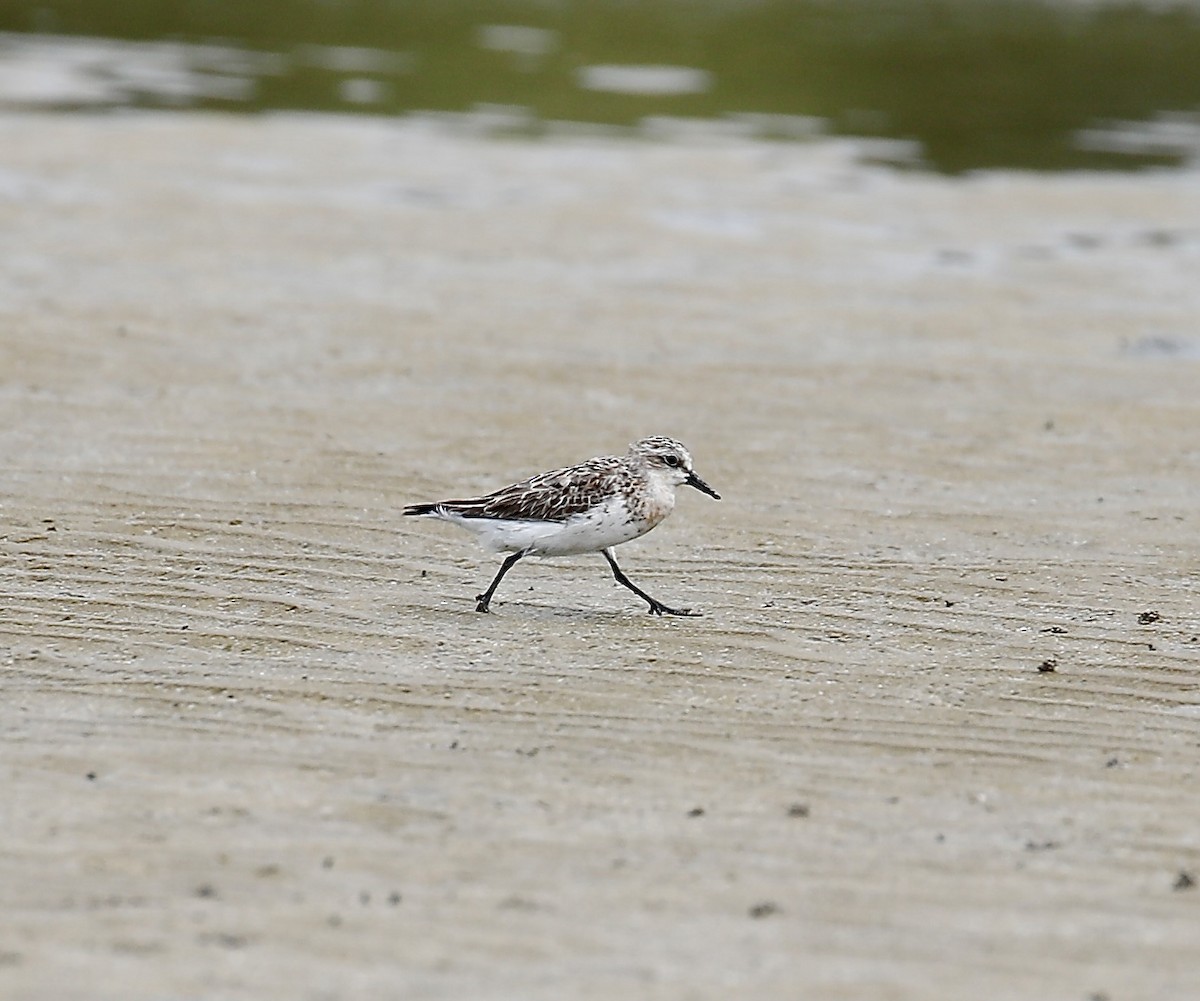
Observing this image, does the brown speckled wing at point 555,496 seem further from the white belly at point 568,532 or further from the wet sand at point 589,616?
the wet sand at point 589,616

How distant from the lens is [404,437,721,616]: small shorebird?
888 cm

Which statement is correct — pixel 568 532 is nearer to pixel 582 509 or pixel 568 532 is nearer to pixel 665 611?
pixel 582 509

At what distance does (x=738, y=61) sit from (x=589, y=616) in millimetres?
21060

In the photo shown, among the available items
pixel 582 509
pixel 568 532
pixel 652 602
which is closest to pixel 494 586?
pixel 568 532

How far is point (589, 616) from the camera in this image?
9.03 m

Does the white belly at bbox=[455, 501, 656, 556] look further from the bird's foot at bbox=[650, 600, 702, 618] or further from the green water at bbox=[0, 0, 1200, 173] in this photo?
the green water at bbox=[0, 0, 1200, 173]

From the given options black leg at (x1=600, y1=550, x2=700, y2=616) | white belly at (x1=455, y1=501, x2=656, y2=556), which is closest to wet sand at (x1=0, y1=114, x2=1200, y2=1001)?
black leg at (x1=600, y1=550, x2=700, y2=616)

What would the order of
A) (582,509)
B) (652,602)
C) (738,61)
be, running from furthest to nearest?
(738,61) < (652,602) < (582,509)

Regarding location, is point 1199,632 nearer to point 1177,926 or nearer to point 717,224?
point 1177,926

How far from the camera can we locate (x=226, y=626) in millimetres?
8617

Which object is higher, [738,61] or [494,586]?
[494,586]

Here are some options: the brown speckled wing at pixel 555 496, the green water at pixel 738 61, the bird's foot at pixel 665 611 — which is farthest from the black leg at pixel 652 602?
the green water at pixel 738 61

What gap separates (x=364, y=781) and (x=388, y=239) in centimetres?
1152

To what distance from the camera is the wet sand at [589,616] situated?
5902 mm
